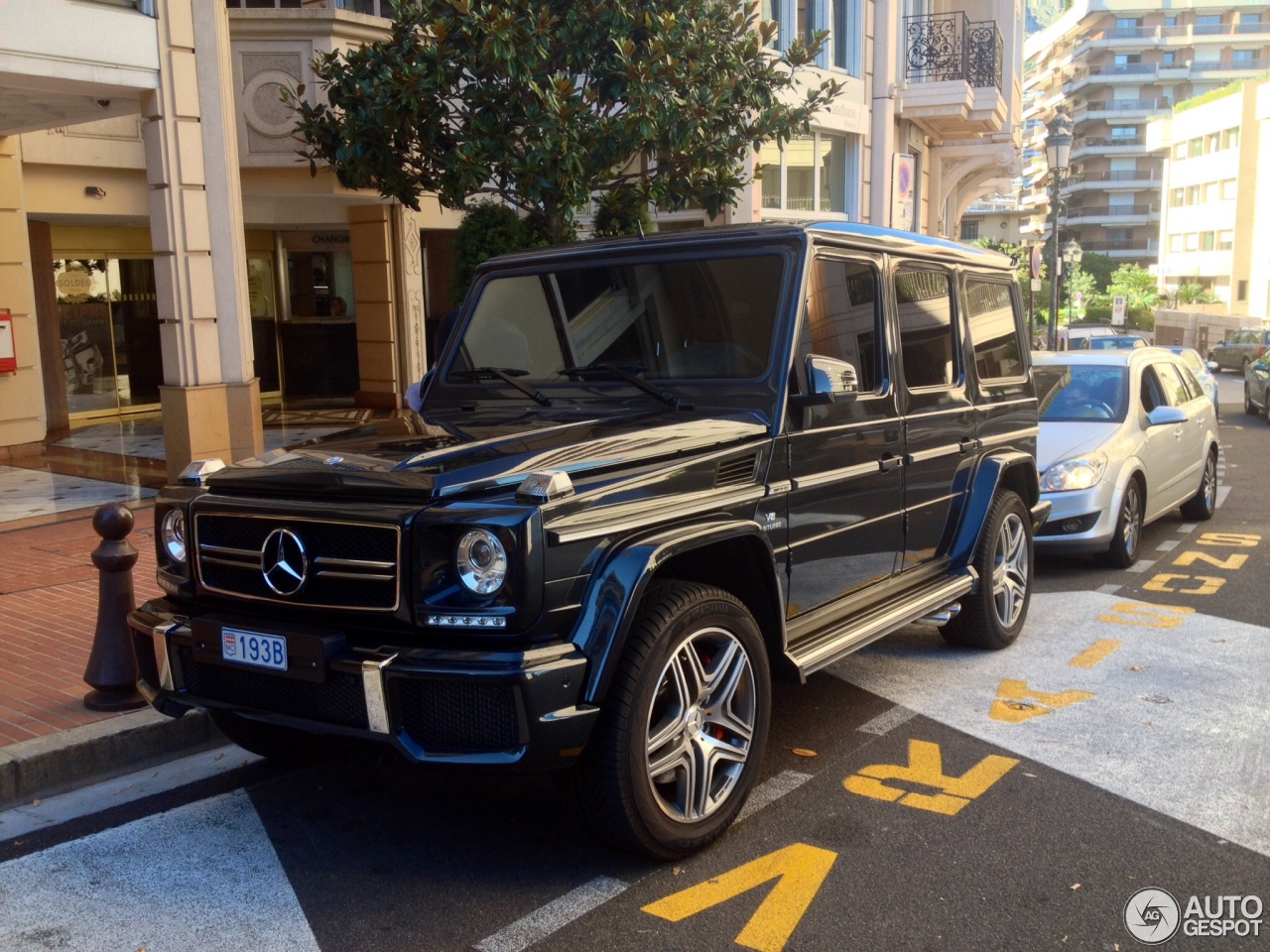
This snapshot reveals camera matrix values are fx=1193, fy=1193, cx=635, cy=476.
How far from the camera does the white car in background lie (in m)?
8.35

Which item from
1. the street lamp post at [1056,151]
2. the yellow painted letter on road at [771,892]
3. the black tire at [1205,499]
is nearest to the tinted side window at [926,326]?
the yellow painted letter on road at [771,892]

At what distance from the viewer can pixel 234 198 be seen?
36.3ft

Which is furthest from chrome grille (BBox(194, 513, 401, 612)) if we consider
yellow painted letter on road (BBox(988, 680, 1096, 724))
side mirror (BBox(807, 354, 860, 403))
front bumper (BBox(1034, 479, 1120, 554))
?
front bumper (BBox(1034, 479, 1120, 554))

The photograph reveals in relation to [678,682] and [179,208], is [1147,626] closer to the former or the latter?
[678,682]

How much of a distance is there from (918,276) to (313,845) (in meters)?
3.64

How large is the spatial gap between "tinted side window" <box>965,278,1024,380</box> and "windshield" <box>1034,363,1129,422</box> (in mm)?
2632

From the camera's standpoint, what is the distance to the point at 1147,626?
6.93 metres

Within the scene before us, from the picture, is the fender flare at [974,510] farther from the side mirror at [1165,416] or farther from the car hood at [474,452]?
the side mirror at [1165,416]

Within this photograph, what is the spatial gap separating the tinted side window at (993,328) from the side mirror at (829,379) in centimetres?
184

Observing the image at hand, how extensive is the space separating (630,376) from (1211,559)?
6240 mm

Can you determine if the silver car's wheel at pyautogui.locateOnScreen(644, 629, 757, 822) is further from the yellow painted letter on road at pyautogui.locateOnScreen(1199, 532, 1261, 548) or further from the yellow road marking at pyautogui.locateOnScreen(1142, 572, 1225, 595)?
the yellow painted letter on road at pyautogui.locateOnScreen(1199, 532, 1261, 548)

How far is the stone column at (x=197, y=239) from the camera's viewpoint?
10.6 m

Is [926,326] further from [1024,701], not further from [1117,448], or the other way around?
[1117,448]

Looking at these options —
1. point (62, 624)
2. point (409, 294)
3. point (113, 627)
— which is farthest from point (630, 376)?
point (409, 294)
